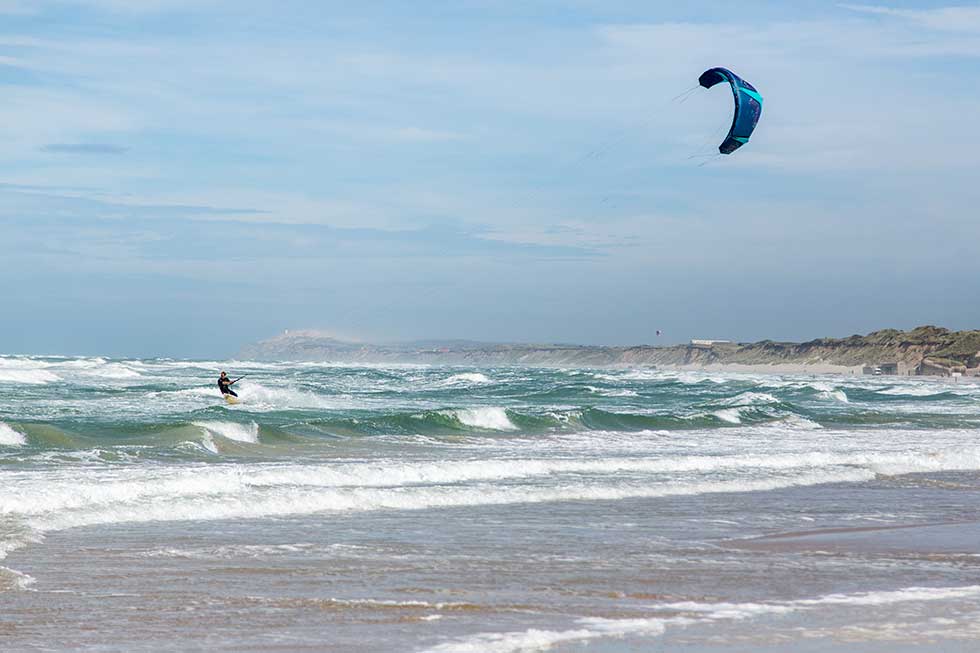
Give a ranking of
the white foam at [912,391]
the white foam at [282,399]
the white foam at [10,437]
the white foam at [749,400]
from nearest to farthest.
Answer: the white foam at [10,437]
the white foam at [282,399]
the white foam at [749,400]
the white foam at [912,391]

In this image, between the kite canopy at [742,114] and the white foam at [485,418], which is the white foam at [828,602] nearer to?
the kite canopy at [742,114]

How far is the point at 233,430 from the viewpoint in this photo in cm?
1922

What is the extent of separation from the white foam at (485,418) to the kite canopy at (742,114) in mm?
7700

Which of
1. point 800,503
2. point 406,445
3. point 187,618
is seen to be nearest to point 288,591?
point 187,618

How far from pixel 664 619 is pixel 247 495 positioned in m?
5.89

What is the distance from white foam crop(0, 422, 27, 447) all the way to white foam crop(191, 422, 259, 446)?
8.89 ft

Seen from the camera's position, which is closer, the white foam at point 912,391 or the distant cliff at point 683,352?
the white foam at point 912,391

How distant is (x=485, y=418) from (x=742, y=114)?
8.63 m

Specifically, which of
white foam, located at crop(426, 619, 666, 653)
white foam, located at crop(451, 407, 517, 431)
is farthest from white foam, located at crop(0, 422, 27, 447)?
white foam, located at crop(426, 619, 666, 653)

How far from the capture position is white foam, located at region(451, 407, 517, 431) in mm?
24016

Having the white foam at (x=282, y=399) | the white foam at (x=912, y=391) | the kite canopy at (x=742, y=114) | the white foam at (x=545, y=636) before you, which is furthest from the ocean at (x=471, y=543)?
the white foam at (x=912, y=391)

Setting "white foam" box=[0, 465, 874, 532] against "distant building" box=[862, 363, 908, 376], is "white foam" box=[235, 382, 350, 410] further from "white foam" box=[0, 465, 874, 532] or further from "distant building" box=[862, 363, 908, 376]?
"distant building" box=[862, 363, 908, 376]

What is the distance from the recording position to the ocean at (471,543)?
20.5 ft

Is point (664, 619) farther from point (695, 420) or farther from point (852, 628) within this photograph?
point (695, 420)
